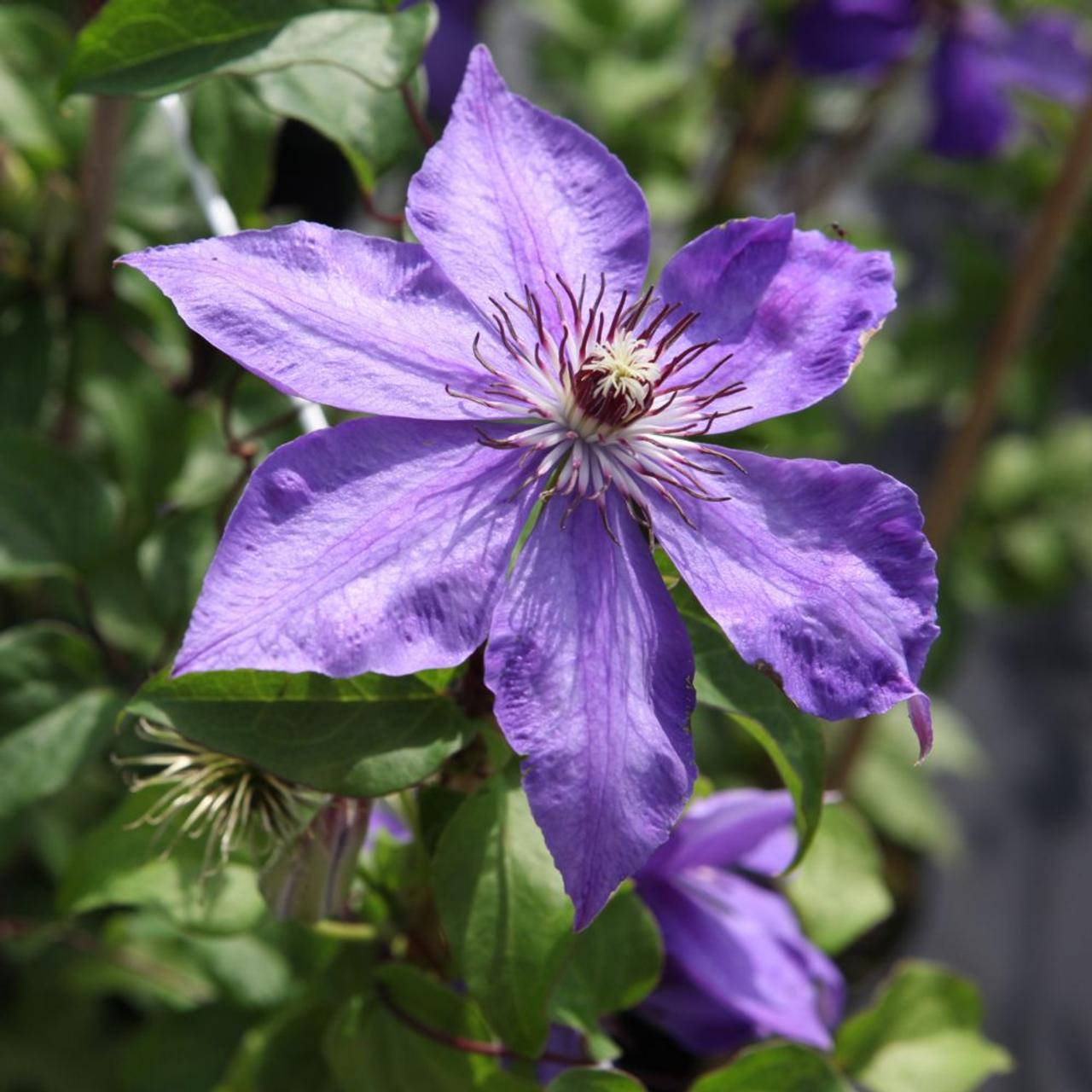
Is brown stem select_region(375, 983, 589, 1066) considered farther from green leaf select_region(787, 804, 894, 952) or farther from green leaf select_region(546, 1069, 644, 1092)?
green leaf select_region(787, 804, 894, 952)

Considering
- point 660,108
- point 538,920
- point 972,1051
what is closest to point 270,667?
point 538,920

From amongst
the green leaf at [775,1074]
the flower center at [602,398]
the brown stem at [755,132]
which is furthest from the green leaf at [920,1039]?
the brown stem at [755,132]

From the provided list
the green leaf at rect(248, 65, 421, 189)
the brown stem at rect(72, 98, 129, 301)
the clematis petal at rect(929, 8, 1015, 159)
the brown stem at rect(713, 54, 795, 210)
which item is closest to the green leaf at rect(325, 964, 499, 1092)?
the green leaf at rect(248, 65, 421, 189)

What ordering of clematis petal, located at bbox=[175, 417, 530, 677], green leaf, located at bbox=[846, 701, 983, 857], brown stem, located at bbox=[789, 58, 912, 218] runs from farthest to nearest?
green leaf, located at bbox=[846, 701, 983, 857] < brown stem, located at bbox=[789, 58, 912, 218] < clematis petal, located at bbox=[175, 417, 530, 677]

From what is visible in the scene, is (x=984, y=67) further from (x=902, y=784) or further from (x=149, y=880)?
(x=149, y=880)

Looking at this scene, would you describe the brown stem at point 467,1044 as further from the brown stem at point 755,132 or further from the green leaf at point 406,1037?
the brown stem at point 755,132

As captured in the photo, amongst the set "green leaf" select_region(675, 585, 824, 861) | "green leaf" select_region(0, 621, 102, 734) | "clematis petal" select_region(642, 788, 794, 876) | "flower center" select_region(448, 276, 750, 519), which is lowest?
"green leaf" select_region(0, 621, 102, 734)
